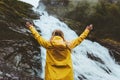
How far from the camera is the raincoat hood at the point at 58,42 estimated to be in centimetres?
897

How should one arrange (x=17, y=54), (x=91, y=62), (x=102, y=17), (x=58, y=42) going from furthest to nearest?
(x=102, y=17)
(x=91, y=62)
(x=17, y=54)
(x=58, y=42)

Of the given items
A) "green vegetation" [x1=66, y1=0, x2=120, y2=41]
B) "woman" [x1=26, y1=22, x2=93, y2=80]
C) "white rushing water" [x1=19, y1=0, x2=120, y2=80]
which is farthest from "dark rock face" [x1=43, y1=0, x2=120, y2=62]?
"woman" [x1=26, y1=22, x2=93, y2=80]

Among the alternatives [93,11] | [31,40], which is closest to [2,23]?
[31,40]

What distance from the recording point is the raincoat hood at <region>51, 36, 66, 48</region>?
8969 millimetres

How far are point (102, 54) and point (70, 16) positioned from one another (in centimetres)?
1872

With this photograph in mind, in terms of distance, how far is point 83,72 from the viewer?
889 inches

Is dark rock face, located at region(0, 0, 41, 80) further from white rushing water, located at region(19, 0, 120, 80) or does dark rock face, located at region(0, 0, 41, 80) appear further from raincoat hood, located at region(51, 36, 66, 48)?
raincoat hood, located at region(51, 36, 66, 48)

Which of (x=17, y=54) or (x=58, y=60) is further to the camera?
(x=17, y=54)

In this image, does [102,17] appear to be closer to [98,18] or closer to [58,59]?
[98,18]

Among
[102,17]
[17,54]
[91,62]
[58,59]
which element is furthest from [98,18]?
[58,59]

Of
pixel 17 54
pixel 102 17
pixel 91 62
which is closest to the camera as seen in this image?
pixel 17 54

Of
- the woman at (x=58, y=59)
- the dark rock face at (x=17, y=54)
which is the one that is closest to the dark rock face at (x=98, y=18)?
the dark rock face at (x=17, y=54)

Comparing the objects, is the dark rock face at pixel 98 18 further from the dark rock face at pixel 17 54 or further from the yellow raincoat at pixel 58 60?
the yellow raincoat at pixel 58 60

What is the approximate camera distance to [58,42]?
355 inches
